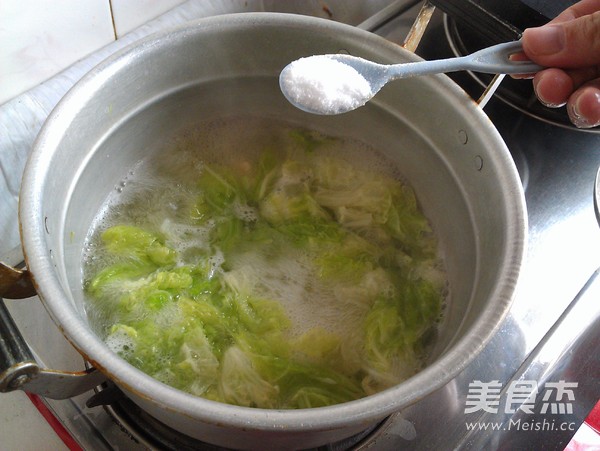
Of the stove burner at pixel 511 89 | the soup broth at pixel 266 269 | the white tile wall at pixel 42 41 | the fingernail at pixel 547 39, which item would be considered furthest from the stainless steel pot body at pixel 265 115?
the stove burner at pixel 511 89

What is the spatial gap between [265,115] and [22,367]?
0.82m

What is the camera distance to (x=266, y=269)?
1176 mm

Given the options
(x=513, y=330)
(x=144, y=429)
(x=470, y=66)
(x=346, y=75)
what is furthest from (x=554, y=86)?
(x=144, y=429)

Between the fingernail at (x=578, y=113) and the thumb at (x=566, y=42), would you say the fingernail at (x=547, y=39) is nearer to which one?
the thumb at (x=566, y=42)

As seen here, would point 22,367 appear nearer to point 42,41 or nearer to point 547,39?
point 42,41

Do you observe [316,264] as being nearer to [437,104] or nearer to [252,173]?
[252,173]

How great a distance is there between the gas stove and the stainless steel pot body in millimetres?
134

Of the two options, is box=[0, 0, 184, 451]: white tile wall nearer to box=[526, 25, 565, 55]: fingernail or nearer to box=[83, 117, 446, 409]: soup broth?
box=[83, 117, 446, 409]: soup broth

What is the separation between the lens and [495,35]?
50.2 inches

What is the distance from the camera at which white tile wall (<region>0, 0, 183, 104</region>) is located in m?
1.11

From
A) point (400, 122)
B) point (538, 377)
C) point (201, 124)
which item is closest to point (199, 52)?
point (201, 124)

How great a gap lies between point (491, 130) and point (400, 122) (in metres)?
0.26

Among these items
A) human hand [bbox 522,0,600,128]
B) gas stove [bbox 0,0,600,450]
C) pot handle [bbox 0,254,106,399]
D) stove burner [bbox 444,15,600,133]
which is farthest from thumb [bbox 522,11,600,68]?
pot handle [bbox 0,254,106,399]

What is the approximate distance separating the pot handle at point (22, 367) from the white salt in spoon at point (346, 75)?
53 centimetres
